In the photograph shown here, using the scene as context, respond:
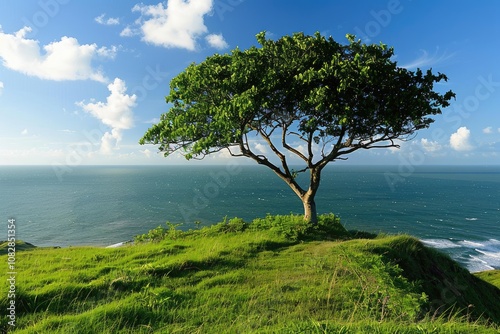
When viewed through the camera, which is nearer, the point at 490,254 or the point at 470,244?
the point at 490,254

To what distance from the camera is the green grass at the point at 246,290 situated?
234 inches

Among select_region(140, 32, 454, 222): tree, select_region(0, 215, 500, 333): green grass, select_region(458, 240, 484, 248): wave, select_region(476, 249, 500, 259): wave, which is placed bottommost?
select_region(476, 249, 500, 259): wave

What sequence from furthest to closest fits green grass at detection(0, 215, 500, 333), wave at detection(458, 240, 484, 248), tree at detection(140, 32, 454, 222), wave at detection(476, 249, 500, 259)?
wave at detection(458, 240, 484, 248)
wave at detection(476, 249, 500, 259)
tree at detection(140, 32, 454, 222)
green grass at detection(0, 215, 500, 333)

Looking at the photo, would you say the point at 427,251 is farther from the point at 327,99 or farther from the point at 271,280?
the point at 271,280

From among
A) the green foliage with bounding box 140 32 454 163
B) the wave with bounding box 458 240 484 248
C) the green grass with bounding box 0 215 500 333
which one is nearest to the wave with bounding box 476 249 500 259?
the wave with bounding box 458 240 484 248

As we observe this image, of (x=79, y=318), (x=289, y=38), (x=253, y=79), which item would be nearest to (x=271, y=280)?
(x=79, y=318)

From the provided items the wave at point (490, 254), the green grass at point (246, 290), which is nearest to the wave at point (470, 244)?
the wave at point (490, 254)

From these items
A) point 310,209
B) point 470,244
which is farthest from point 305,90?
point 470,244

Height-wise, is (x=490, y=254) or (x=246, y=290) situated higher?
(x=246, y=290)

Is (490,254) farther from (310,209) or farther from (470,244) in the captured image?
(310,209)

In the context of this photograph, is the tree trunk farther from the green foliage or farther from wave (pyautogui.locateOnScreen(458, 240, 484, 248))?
wave (pyautogui.locateOnScreen(458, 240, 484, 248))

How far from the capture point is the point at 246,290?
8.22 m

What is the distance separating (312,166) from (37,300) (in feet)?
49.4

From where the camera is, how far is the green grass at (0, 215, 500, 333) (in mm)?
5953
